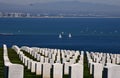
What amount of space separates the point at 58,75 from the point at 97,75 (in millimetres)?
1204

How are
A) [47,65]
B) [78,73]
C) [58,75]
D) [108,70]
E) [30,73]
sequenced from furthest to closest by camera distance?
[30,73] → [47,65] → [58,75] → [78,73] → [108,70]

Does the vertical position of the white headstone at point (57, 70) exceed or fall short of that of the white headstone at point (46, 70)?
it exceeds it

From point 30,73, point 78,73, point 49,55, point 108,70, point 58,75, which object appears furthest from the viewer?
point 49,55

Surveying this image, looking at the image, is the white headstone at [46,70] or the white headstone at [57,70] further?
the white headstone at [46,70]

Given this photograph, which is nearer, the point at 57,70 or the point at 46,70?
the point at 57,70

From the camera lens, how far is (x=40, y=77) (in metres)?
20.9

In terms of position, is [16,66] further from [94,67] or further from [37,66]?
[37,66]

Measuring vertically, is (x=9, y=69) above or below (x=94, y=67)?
above

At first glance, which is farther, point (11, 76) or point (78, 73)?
point (78, 73)

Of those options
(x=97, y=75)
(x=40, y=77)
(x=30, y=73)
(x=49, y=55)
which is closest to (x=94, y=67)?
(x=97, y=75)

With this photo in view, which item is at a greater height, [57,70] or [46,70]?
[57,70]

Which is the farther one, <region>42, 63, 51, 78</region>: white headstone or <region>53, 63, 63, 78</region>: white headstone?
<region>42, 63, 51, 78</region>: white headstone

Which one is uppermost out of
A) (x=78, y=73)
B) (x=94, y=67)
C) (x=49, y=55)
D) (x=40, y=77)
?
(x=78, y=73)

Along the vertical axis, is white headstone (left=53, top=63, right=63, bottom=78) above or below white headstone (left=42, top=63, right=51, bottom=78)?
above
